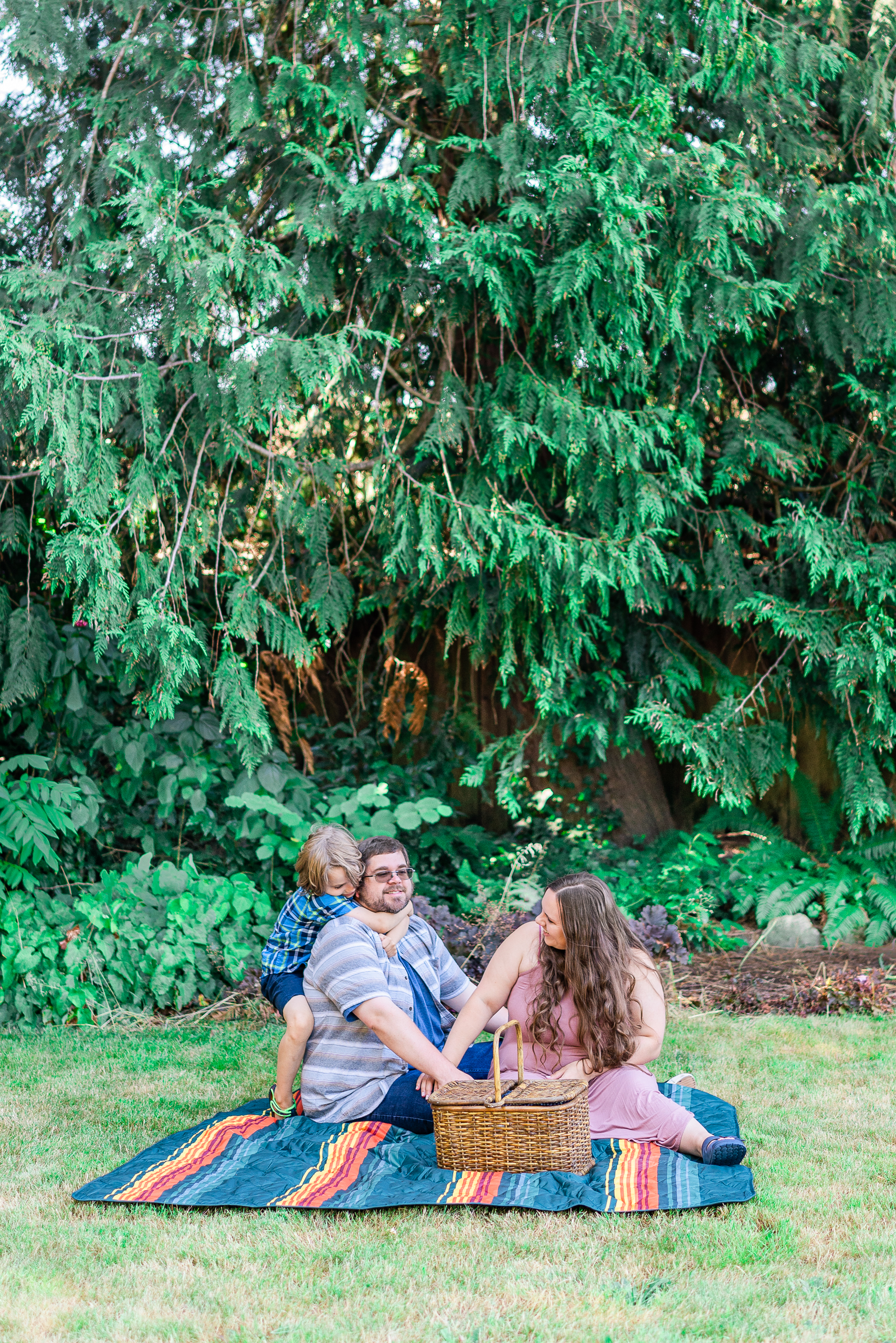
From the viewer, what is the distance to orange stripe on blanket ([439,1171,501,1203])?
3.16m

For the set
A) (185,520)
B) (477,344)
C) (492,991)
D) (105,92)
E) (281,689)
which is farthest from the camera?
(281,689)

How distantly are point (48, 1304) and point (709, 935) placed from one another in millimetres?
4742

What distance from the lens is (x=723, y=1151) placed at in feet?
11.3

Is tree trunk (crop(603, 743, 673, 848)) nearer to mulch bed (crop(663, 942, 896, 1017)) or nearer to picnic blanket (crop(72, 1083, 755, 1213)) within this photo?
mulch bed (crop(663, 942, 896, 1017))

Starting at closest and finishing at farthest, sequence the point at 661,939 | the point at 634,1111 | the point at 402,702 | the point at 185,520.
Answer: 1. the point at 634,1111
2. the point at 185,520
3. the point at 661,939
4. the point at 402,702

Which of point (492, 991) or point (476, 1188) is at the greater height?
point (492, 991)

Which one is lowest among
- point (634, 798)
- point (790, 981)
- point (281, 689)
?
point (790, 981)

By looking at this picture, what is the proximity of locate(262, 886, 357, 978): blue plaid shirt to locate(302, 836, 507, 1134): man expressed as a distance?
9 centimetres

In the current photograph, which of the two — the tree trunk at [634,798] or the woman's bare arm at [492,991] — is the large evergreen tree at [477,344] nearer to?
the tree trunk at [634,798]

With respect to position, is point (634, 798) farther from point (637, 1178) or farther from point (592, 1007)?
point (637, 1178)

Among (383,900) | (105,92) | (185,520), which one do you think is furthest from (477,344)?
(383,900)

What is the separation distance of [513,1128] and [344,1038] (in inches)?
30.1

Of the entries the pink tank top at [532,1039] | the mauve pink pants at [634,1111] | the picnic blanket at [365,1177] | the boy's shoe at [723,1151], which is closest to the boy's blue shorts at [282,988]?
the picnic blanket at [365,1177]

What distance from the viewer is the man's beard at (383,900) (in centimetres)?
391
